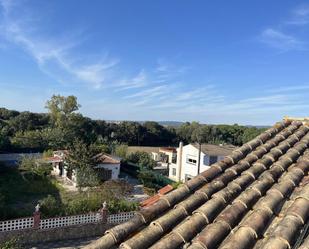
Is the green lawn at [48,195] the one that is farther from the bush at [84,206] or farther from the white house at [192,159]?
the white house at [192,159]

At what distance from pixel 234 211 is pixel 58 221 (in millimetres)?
15666

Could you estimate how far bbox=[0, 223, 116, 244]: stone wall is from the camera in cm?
1625

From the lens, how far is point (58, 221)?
17.6 metres

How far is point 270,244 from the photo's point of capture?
8.83ft

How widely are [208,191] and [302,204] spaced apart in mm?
1134

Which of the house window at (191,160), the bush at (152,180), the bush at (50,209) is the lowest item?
the bush at (152,180)

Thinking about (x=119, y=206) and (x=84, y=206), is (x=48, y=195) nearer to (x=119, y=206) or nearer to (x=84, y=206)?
(x=84, y=206)

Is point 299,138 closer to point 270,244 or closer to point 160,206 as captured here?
point 160,206

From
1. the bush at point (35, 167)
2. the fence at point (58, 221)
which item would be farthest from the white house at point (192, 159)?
the fence at point (58, 221)

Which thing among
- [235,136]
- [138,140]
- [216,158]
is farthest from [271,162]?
[235,136]

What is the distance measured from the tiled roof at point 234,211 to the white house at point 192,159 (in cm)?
3058

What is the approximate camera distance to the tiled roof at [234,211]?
300cm

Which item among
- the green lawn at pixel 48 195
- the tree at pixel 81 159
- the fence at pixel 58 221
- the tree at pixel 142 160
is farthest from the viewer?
the tree at pixel 142 160

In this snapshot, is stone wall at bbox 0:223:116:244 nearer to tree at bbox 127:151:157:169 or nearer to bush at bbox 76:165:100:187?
bush at bbox 76:165:100:187
